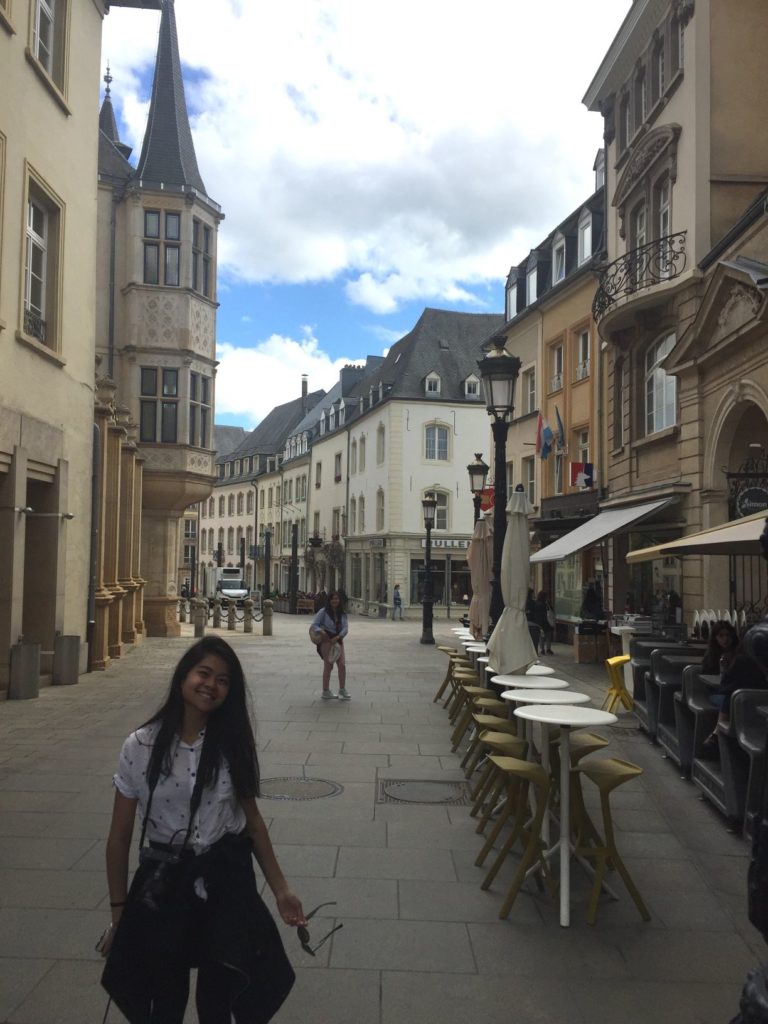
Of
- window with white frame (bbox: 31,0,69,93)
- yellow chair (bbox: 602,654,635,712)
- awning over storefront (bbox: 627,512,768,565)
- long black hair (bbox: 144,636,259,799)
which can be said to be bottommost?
yellow chair (bbox: 602,654,635,712)

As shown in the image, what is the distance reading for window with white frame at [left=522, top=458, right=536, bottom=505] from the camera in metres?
29.9

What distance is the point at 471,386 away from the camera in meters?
50.4

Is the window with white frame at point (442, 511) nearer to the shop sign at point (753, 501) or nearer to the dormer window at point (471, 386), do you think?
the dormer window at point (471, 386)

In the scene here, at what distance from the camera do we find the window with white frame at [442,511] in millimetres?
49156

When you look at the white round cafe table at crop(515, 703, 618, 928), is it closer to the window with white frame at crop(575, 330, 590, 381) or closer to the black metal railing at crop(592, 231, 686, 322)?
the black metal railing at crop(592, 231, 686, 322)

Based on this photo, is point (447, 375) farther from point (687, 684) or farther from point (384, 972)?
point (384, 972)

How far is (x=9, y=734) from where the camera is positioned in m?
10.2

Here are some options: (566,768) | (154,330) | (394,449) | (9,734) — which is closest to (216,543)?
(394,449)

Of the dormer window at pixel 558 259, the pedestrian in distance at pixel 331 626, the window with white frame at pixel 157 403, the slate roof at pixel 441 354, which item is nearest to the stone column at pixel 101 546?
the pedestrian in distance at pixel 331 626

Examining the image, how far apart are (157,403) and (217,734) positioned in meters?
23.8

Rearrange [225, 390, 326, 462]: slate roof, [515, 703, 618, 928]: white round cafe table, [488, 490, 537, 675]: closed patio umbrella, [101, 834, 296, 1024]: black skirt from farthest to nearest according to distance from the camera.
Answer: [225, 390, 326, 462]: slate roof, [488, 490, 537, 675]: closed patio umbrella, [515, 703, 618, 928]: white round cafe table, [101, 834, 296, 1024]: black skirt

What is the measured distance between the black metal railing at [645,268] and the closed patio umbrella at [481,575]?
6146mm

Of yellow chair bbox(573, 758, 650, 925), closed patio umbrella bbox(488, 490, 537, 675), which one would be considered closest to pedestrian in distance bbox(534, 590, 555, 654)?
closed patio umbrella bbox(488, 490, 537, 675)

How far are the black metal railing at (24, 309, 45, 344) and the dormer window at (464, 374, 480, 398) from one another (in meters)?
37.3
